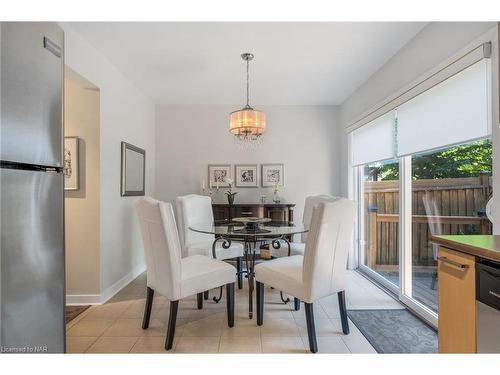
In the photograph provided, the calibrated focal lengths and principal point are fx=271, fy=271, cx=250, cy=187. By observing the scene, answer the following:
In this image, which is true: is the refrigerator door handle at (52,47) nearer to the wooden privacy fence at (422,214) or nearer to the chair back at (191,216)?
the chair back at (191,216)

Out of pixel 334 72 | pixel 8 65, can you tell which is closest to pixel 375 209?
pixel 334 72

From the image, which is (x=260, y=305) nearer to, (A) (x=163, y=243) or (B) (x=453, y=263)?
(A) (x=163, y=243)

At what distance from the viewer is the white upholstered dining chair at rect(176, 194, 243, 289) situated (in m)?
2.93

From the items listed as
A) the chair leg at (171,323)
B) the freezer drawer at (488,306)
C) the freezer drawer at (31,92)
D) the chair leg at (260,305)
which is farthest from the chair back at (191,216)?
the freezer drawer at (488,306)

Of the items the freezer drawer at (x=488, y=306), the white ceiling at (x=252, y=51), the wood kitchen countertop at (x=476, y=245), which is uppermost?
the white ceiling at (x=252, y=51)

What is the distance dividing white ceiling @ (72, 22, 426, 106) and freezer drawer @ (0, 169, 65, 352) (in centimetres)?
172

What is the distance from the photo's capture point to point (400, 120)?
2641mm

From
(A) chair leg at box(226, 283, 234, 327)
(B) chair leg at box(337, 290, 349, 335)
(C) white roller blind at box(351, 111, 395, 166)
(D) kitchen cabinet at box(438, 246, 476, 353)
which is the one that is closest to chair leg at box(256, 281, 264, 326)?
(A) chair leg at box(226, 283, 234, 327)

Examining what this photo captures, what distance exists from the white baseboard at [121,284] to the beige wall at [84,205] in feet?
0.36

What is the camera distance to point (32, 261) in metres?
1.05

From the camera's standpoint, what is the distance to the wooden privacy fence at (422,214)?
1.99 metres

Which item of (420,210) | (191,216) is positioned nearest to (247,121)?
(191,216)

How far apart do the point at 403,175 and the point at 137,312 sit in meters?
2.88

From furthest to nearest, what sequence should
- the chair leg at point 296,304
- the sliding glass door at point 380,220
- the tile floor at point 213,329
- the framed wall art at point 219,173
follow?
1. the framed wall art at point 219,173
2. the sliding glass door at point 380,220
3. the chair leg at point 296,304
4. the tile floor at point 213,329
